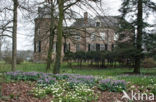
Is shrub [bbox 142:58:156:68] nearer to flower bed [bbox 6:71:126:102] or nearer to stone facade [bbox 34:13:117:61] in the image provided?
stone facade [bbox 34:13:117:61]

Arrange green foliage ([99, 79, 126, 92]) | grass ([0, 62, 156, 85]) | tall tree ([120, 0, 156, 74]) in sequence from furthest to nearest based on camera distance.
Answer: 1. tall tree ([120, 0, 156, 74])
2. grass ([0, 62, 156, 85])
3. green foliage ([99, 79, 126, 92])

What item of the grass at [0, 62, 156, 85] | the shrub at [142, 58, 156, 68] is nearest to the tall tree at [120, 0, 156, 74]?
A: the grass at [0, 62, 156, 85]

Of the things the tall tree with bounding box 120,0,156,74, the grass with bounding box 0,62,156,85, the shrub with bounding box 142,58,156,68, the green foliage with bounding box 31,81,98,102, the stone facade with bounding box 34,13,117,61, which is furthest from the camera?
the shrub with bounding box 142,58,156,68

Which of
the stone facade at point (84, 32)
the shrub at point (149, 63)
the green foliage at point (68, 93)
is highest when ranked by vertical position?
the stone facade at point (84, 32)

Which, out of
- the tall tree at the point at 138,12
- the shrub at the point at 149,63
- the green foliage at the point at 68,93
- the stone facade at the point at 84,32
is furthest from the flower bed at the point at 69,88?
the shrub at the point at 149,63

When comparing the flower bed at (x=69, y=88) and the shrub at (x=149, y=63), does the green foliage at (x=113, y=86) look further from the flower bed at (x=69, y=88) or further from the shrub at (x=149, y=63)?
the shrub at (x=149, y=63)

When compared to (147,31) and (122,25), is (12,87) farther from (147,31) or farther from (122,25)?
(147,31)

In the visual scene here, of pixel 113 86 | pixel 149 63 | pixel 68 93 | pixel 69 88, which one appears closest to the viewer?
pixel 68 93

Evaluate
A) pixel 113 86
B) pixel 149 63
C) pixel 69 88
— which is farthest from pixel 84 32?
pixel 149 63

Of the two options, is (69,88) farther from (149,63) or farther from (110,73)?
(149,63)

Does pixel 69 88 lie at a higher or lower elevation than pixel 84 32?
lower

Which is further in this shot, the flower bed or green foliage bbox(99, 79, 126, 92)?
green foliage bbox(99, 79, 126, 92)

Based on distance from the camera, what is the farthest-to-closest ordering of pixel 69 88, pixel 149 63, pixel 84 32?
pixel 149 63, pixel 84 32, pixel 69 88

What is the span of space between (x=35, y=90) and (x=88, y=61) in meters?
21.6
